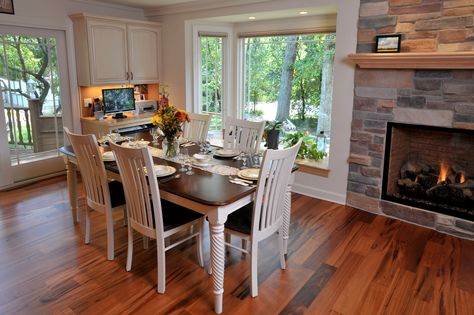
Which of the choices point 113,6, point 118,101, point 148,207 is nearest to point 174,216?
point 148,207

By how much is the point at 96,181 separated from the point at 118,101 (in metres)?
2.61

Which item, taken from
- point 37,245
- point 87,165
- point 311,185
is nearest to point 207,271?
point 87,165

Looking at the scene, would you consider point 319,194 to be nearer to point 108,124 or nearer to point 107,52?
point 108,124

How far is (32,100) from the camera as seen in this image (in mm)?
4582

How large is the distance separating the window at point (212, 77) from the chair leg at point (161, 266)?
3353 millimetres

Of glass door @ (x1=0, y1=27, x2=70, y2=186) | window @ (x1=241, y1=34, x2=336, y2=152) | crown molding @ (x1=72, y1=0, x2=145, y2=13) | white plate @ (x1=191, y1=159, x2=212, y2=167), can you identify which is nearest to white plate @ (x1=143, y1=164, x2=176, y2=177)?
white plate @ (x1=191, y1=159, x2=212, y2=167)

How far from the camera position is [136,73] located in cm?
523

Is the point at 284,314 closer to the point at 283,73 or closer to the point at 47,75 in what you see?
the point at 283,73

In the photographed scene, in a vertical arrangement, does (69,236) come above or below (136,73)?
below

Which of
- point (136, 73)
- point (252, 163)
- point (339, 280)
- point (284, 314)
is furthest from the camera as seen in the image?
point (136, 73)

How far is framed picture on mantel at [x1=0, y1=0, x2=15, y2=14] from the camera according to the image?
406 centimetres

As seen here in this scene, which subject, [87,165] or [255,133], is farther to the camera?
[255,133]

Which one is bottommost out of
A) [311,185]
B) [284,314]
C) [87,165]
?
[284,314]

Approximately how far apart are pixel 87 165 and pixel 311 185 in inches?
101
